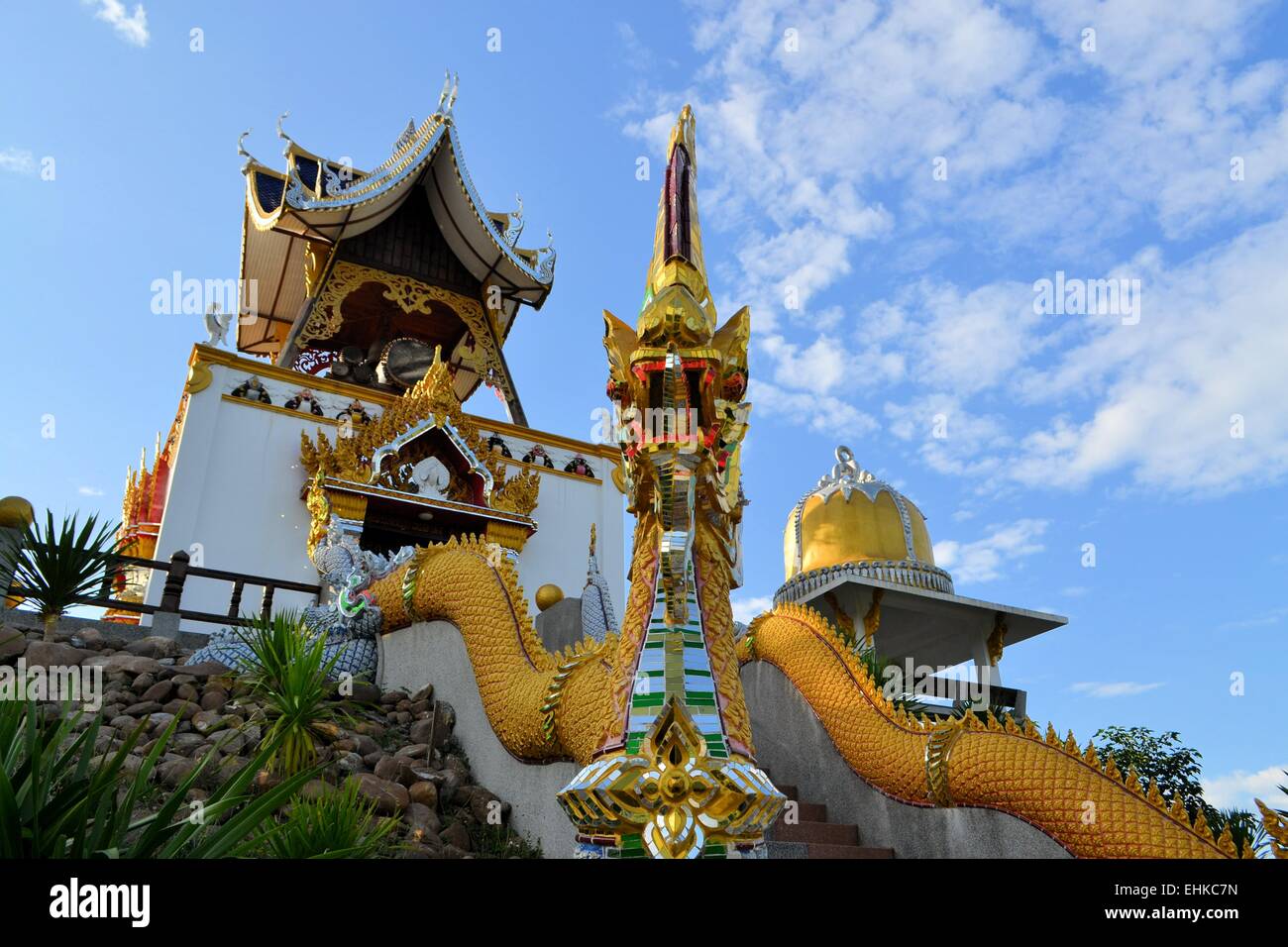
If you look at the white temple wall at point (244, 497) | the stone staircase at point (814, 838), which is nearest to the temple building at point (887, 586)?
the white temple wall at point (244, 497)

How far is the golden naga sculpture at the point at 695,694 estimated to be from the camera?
318cm

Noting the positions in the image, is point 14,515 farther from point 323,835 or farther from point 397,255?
point 397,255

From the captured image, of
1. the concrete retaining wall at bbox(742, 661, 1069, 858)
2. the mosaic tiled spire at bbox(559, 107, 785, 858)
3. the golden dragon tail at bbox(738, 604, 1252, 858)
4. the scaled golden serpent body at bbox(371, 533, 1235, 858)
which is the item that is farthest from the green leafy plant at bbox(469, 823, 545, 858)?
the mosaic tiled spire at bbox(559, 107, 785, 858)

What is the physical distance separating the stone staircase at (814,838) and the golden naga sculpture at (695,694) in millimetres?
462

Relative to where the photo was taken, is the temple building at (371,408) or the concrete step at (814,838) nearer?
the concrete step at (814,838)

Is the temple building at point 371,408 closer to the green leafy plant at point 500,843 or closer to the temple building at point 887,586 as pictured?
the temple building at point 887,586

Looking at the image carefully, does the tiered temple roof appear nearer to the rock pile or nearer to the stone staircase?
the rock pile

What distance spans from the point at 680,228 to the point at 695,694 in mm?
2119

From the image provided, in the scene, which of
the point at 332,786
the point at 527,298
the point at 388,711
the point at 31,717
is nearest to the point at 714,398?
the point at 31,717

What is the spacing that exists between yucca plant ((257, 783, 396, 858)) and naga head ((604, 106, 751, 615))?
203 cm

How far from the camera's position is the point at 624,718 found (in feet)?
11.4

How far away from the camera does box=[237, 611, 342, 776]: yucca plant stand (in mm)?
5953
